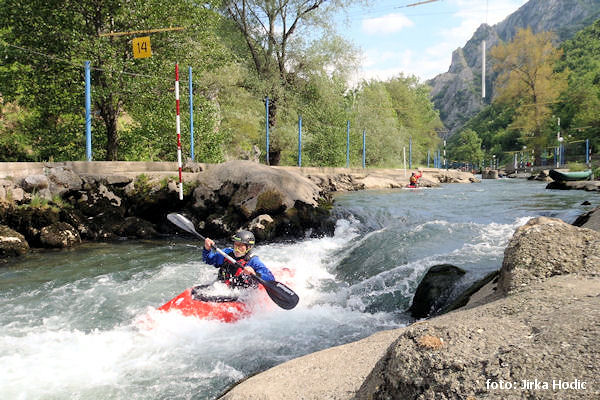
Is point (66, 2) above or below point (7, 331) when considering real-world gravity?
above

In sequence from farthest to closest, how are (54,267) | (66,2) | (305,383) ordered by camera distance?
(66,2)
(54,267)
(305,383)

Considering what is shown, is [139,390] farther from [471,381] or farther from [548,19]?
[548,19]

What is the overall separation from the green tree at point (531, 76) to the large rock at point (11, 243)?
4721 cm

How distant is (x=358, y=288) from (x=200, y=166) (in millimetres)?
6461

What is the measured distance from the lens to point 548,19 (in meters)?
172

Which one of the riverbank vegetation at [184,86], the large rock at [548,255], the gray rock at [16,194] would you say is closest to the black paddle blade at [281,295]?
the large rock at [548,255]

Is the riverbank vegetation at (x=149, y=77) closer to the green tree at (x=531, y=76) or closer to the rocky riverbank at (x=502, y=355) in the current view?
the rocky riverbank at (x=502, y=355)

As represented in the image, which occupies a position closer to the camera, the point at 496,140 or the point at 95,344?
the point at 95,344

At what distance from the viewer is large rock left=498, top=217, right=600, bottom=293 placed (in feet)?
8.55

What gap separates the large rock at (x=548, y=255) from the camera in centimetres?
261

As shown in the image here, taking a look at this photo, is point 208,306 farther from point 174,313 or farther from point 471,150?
point 471,150

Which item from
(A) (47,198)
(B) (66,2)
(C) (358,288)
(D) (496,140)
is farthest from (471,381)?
(D) (496,140)

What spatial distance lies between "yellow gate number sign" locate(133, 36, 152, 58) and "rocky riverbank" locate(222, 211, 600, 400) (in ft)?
31.0

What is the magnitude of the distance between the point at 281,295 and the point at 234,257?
0.99 meters
